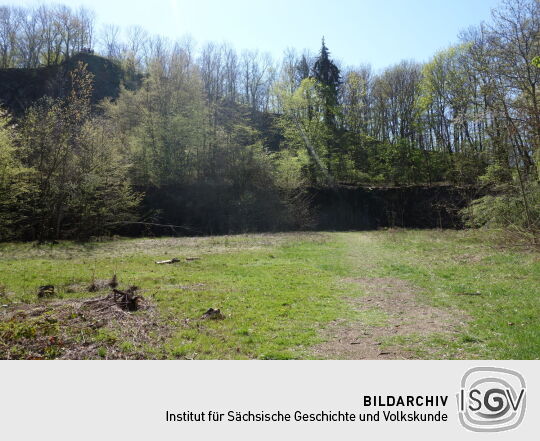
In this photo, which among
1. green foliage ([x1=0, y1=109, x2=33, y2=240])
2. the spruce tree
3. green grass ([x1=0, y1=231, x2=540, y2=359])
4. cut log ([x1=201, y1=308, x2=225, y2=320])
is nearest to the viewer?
green grass ([x1=0, y1=231, x2=540, y2=359])

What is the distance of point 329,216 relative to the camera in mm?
40969

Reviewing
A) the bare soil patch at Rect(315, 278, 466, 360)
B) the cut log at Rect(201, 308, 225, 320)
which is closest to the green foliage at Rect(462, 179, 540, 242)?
the bare soil patch at Rect(315, 278, 466, 360)

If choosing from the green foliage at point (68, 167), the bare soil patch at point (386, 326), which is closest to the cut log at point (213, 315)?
the bare soil patch at point (386, 326)

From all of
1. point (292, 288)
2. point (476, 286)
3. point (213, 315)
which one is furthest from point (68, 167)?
point (476, 286)

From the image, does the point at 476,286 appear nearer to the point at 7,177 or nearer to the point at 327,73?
the point at 7,177

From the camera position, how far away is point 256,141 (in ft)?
127

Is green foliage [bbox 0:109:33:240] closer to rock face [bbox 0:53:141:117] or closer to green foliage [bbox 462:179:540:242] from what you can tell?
green foliage [bbox 462:179:540:242]

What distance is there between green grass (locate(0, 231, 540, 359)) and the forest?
13.6ft

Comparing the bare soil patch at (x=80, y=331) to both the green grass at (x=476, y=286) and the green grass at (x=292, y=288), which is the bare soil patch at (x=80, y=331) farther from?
the green grass at (x=476, y=286)

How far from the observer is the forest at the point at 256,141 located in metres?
16.5

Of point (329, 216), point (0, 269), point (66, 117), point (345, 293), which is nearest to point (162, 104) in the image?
point (66, 117)

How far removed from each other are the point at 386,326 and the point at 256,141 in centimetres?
3343

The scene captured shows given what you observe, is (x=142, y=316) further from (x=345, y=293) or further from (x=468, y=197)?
(x=468, y=197)

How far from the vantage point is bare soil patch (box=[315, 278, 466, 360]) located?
5.79m
